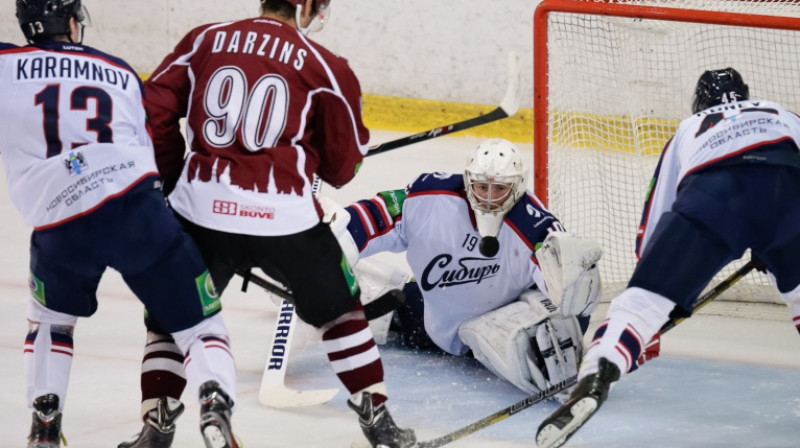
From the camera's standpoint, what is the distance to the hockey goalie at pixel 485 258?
3.68m

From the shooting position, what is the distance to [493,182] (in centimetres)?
368

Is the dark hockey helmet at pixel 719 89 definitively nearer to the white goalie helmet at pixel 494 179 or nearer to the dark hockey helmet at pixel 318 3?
the white goalie helmet at pixel 494 179

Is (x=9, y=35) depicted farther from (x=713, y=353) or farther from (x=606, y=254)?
(x=713, y=353)

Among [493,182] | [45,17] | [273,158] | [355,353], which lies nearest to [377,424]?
[355,353]

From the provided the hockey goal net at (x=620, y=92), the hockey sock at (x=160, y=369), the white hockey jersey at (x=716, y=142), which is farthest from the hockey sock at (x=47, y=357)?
the hockey goal net at (x=620, y=92)

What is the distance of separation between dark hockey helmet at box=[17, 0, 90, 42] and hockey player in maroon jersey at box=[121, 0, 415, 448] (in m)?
0.23

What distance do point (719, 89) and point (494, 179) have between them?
0.66 meters

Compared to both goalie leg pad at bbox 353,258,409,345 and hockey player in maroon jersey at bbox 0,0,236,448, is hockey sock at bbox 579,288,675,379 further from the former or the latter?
goalie leg pad at bbox 353,258,409,345

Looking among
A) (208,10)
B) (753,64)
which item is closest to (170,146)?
(753,64)

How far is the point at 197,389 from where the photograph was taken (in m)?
2.75

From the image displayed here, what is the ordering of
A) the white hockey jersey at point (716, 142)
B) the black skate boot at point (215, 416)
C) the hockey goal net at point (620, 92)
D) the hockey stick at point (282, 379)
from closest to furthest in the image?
1. the black skate boot at point (215, 416)
2. the white hockey jersey at point (716, 142)
3. the hockey stick at point (282, 379)
4. the hockey goal net at point (620, 92)

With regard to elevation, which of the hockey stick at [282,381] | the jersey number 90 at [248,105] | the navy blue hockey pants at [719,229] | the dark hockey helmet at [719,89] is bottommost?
the hockey stick at [282,381]

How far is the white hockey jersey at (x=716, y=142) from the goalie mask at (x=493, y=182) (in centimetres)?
50

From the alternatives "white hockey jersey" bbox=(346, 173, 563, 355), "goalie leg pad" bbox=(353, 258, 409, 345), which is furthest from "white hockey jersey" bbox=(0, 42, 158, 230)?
"goalie leg pad" bbox=(353, 258, 409, 345)
